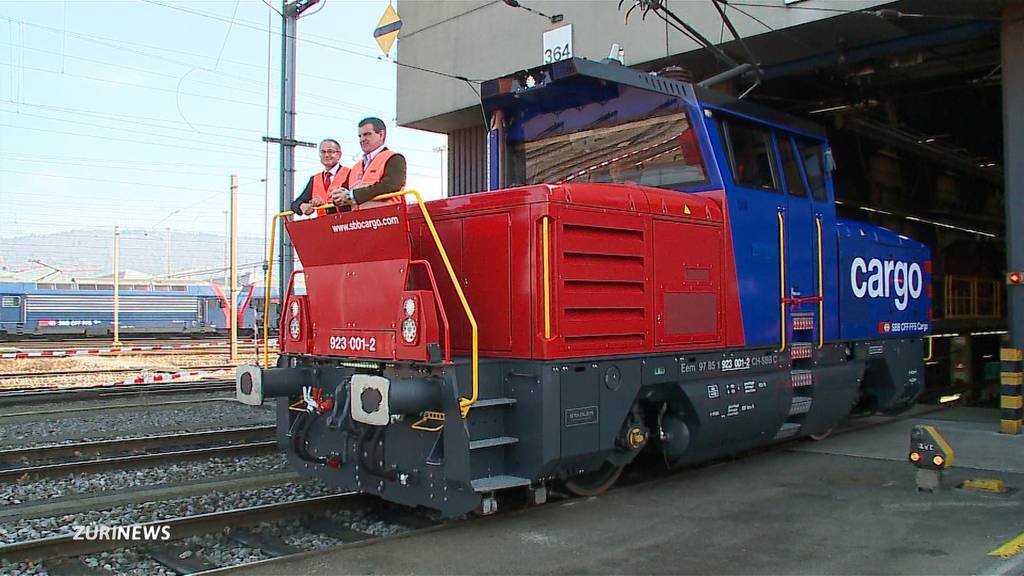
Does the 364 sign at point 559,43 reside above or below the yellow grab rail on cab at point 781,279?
above

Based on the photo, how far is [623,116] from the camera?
6383 mm

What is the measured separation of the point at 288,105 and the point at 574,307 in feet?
27.4

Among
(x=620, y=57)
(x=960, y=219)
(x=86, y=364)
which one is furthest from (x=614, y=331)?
(x=86, y=364)

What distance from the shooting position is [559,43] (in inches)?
493

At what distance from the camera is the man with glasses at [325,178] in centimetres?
595

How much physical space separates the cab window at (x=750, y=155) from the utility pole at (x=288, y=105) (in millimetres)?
6728

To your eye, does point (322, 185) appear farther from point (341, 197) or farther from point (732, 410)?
point (732, 410)

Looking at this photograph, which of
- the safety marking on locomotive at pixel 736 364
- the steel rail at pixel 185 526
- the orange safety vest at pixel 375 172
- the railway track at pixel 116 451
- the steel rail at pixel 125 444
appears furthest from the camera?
the steel rail at pixel 125 444

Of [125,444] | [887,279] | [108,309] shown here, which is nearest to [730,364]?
[887,279]

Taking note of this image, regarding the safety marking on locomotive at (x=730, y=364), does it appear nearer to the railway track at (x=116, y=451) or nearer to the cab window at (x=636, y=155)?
the cab window at (x=636, y=155)

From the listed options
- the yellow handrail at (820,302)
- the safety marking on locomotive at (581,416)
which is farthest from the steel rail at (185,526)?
the yellow handrail at (820,302)

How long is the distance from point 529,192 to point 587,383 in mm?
1283

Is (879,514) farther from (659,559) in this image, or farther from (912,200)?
(912,200)
